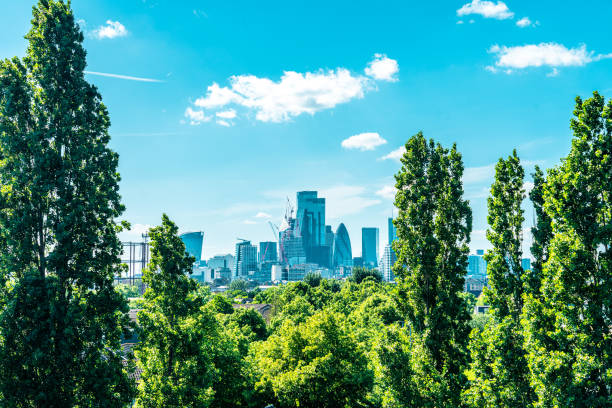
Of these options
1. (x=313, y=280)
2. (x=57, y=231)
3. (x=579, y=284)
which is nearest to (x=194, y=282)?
(x=57, y=231)

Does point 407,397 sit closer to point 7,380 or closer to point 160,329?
point 160,329

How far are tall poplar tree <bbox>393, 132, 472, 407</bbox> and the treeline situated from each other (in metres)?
0.07

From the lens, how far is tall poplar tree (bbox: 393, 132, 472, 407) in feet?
64.3

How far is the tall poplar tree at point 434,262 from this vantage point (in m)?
19.6

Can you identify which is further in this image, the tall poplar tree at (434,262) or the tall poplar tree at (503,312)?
the tall poplar tree at (434,262)

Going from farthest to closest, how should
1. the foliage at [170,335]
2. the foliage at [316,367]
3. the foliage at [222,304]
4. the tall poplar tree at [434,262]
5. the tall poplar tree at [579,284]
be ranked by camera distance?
1. the foliage at [222,304]
2. the foliage at [316,367]
3. the tall poplar tree at [434,262]
4. the foliage at [170,335]
5. the tall poplar tree at [579,284]

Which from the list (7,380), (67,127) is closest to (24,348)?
(7,380)

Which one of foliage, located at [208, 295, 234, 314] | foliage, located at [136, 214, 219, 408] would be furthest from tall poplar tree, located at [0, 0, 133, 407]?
foliage, located at [208, 295, 234, 314]

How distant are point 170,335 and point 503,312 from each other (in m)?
14.5

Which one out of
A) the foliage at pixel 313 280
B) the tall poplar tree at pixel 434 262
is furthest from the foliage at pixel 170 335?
the foliage at pixel 313 280

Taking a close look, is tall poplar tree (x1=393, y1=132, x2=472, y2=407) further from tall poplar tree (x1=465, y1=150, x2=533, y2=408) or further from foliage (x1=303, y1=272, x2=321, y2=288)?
foliage (x1=303, y1=272, x2=321, y2=288)

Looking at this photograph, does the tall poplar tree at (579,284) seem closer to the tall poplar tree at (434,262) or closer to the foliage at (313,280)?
the tall poplar tree at (434,262)

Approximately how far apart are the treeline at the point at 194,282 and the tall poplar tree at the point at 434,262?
7 centimetres

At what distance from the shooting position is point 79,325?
15570 mm
